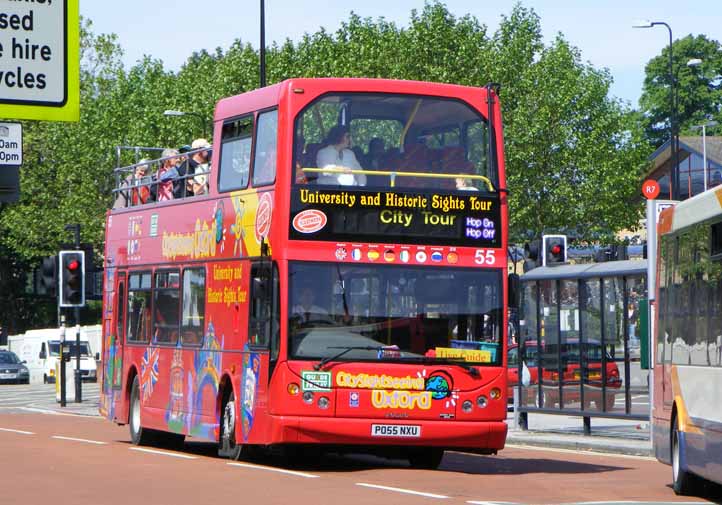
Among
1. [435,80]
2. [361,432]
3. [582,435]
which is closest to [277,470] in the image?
[361,432]

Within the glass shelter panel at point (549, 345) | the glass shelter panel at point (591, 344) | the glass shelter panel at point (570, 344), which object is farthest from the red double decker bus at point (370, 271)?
the glass shelter panel at point (549, 345)

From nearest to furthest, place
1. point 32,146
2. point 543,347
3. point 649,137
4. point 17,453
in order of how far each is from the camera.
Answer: point 17,453 → point 543,347 → point 32,146 → point 649,137

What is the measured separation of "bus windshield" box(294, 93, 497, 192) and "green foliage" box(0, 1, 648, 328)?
40.3 m

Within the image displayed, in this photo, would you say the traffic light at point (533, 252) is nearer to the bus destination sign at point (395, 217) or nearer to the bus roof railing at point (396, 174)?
the bus roof railing at point (396, 174)

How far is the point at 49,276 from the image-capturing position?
37.8 meters

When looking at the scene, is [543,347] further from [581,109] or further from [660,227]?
[581,109]

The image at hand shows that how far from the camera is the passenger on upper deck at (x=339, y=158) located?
18.9 metres

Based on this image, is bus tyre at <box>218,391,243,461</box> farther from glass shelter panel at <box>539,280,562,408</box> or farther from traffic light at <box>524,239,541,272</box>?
traffic light at <box>524,239,541,272</box>

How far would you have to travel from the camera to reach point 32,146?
7394 centimetres

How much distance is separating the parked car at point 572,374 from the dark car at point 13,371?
135 ft

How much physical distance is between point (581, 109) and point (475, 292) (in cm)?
4467

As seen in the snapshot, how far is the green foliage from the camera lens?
200ft

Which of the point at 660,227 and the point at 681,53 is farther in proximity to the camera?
the point at 681,53

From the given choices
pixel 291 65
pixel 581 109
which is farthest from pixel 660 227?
pixel 291 65
